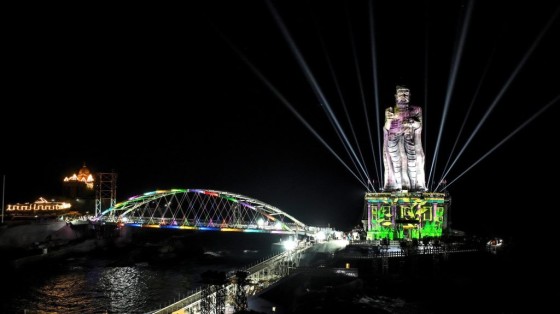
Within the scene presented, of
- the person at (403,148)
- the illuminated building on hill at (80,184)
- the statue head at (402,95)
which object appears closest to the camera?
the statue head at (402,95)

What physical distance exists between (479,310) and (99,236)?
8181 centimetres

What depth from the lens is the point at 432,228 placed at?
69125 mm

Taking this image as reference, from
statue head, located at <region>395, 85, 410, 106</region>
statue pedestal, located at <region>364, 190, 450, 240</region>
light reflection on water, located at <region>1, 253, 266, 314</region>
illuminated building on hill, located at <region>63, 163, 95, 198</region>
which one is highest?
statue head, located at <region>395, 85, 410, 106</region>

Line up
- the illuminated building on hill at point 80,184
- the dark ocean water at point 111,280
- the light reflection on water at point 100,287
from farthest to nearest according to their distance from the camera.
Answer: the illuminated building on hill at point 80,184 < the dark ocean water at point 111,280 < the light reflection on water at point 100,287

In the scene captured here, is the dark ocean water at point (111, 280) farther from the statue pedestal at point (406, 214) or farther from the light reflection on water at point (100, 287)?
the statue pedestal at point (406, 214)

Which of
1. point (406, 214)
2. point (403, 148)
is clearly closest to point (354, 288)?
point (406, 214)

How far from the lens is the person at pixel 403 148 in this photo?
74.0 meters

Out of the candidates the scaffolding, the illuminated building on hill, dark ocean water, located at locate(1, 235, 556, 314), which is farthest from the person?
the illuminated building on hill

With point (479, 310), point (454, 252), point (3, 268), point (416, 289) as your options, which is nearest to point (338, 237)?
point (454, 252)

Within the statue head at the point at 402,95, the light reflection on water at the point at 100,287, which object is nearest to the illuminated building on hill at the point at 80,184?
the light reflection on water at the point at 100,287

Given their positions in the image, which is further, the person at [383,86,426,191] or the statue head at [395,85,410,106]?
the person at [383,86,426,191]

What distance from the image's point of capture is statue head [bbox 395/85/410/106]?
7369 cm

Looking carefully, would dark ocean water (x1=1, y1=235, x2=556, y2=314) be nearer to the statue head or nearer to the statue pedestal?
the statue pedestal

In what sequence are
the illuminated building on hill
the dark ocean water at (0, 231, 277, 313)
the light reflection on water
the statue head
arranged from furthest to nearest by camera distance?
the illuminated building on hill, the statue head, the dark ocean water at (0, 231, 277, 313), the light reflection on water
